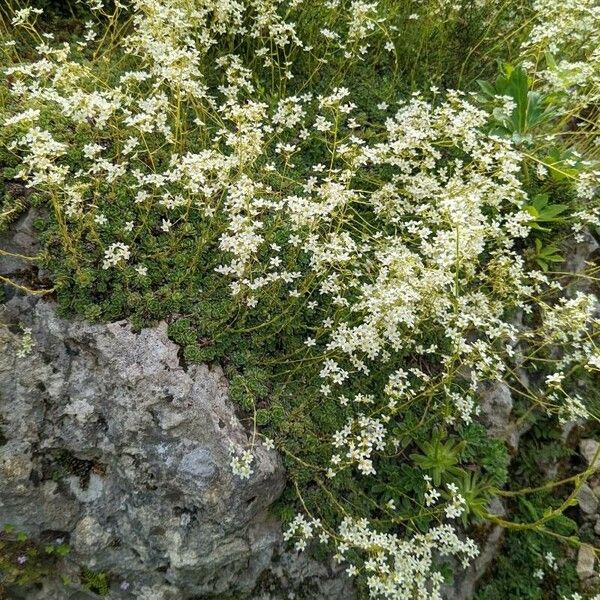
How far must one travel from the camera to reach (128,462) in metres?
3.51

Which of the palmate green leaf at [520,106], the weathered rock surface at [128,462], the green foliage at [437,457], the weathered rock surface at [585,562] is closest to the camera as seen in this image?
the weathered rock surface at [128,462]

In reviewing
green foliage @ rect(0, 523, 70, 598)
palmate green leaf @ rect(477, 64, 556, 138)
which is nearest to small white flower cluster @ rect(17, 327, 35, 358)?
green foliage @ rect(0, 523, 70, 598)

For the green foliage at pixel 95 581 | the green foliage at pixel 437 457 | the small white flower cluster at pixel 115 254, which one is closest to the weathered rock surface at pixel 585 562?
the green foliage at pixel 437 457

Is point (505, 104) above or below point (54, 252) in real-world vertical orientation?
above

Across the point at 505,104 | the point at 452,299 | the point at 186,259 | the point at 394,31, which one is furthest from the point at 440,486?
the point at 394,31

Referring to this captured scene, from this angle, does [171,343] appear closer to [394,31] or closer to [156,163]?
[156,163]

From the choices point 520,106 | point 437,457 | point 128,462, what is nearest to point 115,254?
point 128,462

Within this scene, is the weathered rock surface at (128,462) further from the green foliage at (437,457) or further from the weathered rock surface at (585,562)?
the weathered rock surface at (585,562)

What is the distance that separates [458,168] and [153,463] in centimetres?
329

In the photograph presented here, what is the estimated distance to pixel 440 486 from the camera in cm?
421

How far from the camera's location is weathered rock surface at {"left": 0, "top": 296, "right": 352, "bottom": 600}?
11.3 feet

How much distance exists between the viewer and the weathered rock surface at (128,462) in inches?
136

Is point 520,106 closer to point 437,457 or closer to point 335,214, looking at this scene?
point 335,214

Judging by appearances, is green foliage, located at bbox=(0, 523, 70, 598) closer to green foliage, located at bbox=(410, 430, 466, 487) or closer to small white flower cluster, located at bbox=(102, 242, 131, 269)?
small white flower cluster, located at bbox=(102, 242, 131, 269)
